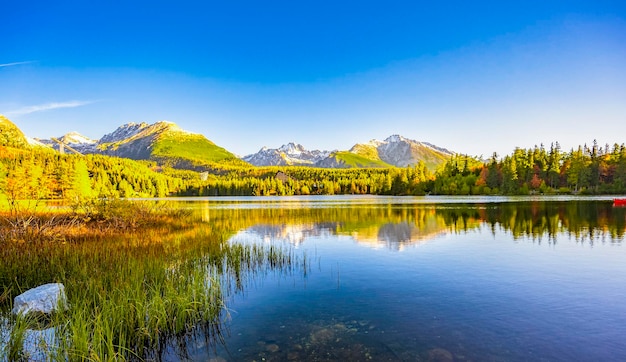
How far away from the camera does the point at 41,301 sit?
9680 mm

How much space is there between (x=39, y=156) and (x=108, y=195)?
138 metres

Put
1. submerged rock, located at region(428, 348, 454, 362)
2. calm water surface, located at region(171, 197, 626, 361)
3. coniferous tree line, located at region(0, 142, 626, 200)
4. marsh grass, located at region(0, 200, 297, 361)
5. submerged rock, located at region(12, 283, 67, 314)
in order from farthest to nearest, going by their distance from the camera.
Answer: coniferous tree line, located at region(0, 142, 626, 200), submerged rock, located at region(12, 283, 67, 314), calm water surface, located at region(171, 197, 626, 361), submerged rock, located at region(428, 348, 454, 362), marsh grass, located at region(0, 200, 297, 361)

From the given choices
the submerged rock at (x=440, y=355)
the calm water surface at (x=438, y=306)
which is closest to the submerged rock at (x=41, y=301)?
the calm water surface at (x=438, y=306)

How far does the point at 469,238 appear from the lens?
26.4 meters

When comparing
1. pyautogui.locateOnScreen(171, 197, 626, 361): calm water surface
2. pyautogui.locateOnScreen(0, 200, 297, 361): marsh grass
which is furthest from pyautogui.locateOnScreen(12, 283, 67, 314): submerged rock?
pyautogui.locateOnScreen(171, 197, 626, 361): calm water surface

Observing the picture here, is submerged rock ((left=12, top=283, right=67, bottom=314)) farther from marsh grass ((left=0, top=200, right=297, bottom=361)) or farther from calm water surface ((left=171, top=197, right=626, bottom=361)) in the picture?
calm water surface ((left=171, top=197, right=626, bottom=361))

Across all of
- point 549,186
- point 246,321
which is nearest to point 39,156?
point 246,321

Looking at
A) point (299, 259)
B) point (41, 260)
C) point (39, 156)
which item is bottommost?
point (299, 259)

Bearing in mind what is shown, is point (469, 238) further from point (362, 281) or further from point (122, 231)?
point (122, 231)

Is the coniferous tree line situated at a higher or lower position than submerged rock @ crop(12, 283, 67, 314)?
higher

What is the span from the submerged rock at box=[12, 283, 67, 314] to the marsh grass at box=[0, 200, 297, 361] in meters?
0.27

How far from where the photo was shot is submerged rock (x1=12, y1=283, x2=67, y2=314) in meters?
9.42

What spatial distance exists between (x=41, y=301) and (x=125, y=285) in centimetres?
212

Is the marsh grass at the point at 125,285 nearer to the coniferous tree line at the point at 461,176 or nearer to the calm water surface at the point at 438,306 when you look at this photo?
the calm water surface at the point at 438,306
